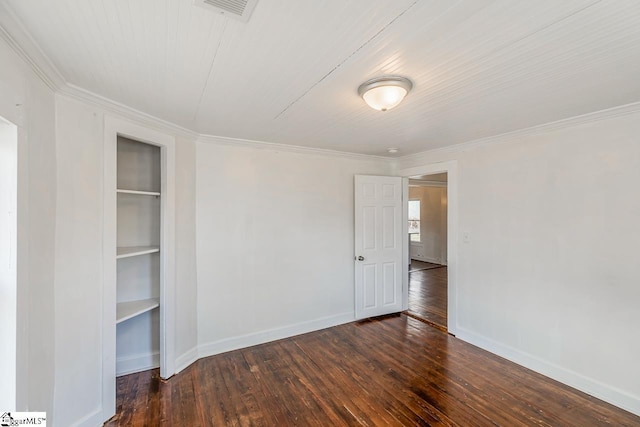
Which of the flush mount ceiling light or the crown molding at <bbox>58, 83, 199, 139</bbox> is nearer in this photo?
the flush mount ceiling light

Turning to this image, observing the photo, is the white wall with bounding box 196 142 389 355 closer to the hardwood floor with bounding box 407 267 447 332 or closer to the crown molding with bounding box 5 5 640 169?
the crown molding with bounding box 5 5 640 169

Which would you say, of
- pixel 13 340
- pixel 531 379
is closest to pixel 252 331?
pixel 13 340

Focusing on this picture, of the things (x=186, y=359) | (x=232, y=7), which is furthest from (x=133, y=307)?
(x=232, y=7)

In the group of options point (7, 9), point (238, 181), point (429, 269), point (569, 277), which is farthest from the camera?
point (429, 269)

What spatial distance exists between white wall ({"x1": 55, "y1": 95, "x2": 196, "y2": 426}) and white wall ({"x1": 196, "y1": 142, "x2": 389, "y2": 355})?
3.40ft

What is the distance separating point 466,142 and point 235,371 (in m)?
3.53

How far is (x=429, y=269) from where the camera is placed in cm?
739

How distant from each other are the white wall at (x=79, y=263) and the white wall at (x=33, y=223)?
7 cm

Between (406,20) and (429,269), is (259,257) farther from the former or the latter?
(429,269)

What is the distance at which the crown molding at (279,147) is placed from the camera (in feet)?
10.2

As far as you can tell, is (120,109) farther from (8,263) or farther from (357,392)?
(357,392)

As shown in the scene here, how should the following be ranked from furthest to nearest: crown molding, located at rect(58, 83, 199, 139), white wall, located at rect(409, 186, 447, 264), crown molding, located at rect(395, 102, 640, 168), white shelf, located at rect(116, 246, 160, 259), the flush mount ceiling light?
1. white wall, located at rect(409, 186, 447, 264)
2. white shelf, located at rect(116, 246, 160, 259)
3. crown molding, located at rect(395, 102, 640, 168)
4. crown molding, located at rect(58, 83, 199, 139)
5. the flush mount ceiling light

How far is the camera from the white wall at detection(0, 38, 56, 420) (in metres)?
1.38

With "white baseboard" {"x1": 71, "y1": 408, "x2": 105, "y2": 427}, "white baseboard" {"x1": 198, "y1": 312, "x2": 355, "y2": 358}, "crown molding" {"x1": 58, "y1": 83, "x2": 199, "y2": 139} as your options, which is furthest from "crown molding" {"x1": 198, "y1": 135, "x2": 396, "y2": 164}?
"white baseboard" {"x1": 71, "y1": 408, "x2": 105, "y2": 427}
